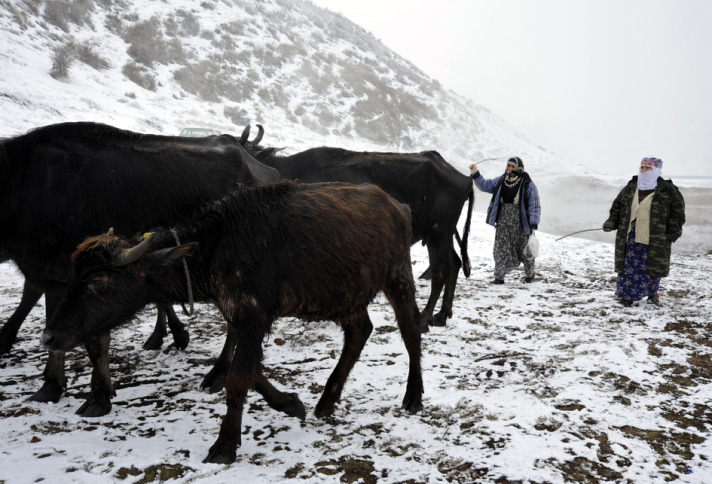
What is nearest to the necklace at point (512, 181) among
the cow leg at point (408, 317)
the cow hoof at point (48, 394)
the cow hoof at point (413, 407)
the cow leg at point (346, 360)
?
the cow leg at point (408, 317)

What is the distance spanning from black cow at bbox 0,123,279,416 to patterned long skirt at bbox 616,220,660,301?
5.60m

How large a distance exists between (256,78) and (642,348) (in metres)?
30.9

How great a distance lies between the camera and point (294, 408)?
10.7 feet

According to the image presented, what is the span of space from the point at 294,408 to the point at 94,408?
4.70ft

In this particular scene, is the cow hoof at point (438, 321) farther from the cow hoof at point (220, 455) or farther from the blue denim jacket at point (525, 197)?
the cow hoof at point (220, 455)

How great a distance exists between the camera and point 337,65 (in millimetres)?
38688

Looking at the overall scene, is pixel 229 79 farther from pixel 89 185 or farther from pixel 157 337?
pixel 89 185

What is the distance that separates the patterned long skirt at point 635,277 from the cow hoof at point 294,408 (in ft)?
17.7

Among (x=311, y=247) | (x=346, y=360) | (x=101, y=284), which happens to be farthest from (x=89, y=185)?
(x=346, y=360)

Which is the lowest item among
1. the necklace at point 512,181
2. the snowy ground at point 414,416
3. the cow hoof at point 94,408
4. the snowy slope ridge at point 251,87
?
the snowy ground at point 414,416

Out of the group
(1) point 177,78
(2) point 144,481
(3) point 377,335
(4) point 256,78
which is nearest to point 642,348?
(3) point 377,335

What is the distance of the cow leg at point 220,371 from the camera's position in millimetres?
3823

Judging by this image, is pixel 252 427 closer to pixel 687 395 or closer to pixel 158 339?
pixel 158 339

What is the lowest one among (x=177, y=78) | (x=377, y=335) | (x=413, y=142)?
(x=377, y=335)
